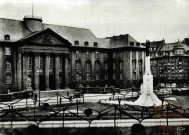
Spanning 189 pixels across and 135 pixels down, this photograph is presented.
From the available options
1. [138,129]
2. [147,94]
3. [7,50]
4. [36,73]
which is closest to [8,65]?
[7,50]

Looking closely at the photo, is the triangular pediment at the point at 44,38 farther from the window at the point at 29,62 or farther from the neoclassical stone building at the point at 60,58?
the window at the point at 29,62

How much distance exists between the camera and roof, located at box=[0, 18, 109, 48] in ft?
171

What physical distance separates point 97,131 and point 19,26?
4119cm

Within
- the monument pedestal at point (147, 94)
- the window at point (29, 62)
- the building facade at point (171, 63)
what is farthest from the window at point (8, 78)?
the building facade at point (171, 63)

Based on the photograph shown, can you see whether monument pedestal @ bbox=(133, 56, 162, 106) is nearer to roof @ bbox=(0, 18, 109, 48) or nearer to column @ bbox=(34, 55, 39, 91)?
column @ bbox=(34, 55, 39, 91)

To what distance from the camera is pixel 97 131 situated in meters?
18.8

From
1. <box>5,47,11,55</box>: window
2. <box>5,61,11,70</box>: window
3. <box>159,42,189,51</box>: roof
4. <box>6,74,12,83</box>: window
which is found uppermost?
<box>159,42,189,51</box>: roof

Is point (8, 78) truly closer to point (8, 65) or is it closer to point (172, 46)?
point (8, 65)

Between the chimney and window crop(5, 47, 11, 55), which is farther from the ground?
the chimney

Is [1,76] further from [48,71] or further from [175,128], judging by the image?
[175,128]

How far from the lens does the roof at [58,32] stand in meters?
52.2

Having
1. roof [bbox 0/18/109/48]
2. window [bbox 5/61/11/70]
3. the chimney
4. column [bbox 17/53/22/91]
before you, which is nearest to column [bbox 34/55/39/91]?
column [bbox 17/53/22/91]

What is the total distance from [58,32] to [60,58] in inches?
316

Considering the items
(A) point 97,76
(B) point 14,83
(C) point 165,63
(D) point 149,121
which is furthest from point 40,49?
(C) point 165,63
